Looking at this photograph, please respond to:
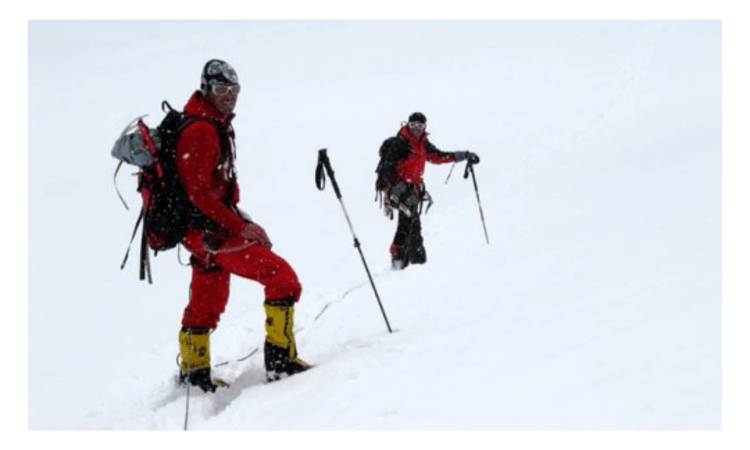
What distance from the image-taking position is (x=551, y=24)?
→ 33375 millimetres

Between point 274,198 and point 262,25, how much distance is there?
26567 mm

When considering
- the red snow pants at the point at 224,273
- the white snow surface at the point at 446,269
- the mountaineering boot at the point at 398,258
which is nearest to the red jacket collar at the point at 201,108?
the red snow pants at the point at 224,273

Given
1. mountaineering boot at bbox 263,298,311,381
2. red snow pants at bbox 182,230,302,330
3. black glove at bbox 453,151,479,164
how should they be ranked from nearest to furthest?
red snow pants at bbox 182,230,302,330
mountaineering boot at bbox 263,298,311,381
black glove at bbox 453,151,479,164

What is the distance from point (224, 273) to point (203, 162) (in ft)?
3.38

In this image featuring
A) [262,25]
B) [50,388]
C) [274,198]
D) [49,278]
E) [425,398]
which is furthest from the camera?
[262,25]

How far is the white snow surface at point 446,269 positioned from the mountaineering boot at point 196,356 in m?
0.22

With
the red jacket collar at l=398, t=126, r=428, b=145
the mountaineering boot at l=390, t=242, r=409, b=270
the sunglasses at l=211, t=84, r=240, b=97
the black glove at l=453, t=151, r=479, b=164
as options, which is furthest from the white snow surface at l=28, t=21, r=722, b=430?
the sunglasses at l=211, t=84, r=240, b=97

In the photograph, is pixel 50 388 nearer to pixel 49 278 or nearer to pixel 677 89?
pixel 49 278

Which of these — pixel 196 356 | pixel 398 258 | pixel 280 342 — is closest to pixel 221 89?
pixel 280 342

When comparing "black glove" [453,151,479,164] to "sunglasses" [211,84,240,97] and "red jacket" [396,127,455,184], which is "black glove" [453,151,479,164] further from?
"sunglasses" [211,84,240,97]

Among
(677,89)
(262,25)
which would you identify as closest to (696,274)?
(677,89)

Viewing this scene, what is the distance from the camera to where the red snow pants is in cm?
→ 466

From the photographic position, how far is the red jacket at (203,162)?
14.1ft

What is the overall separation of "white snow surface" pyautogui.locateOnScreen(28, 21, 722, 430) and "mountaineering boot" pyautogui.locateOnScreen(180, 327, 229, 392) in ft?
0.71
